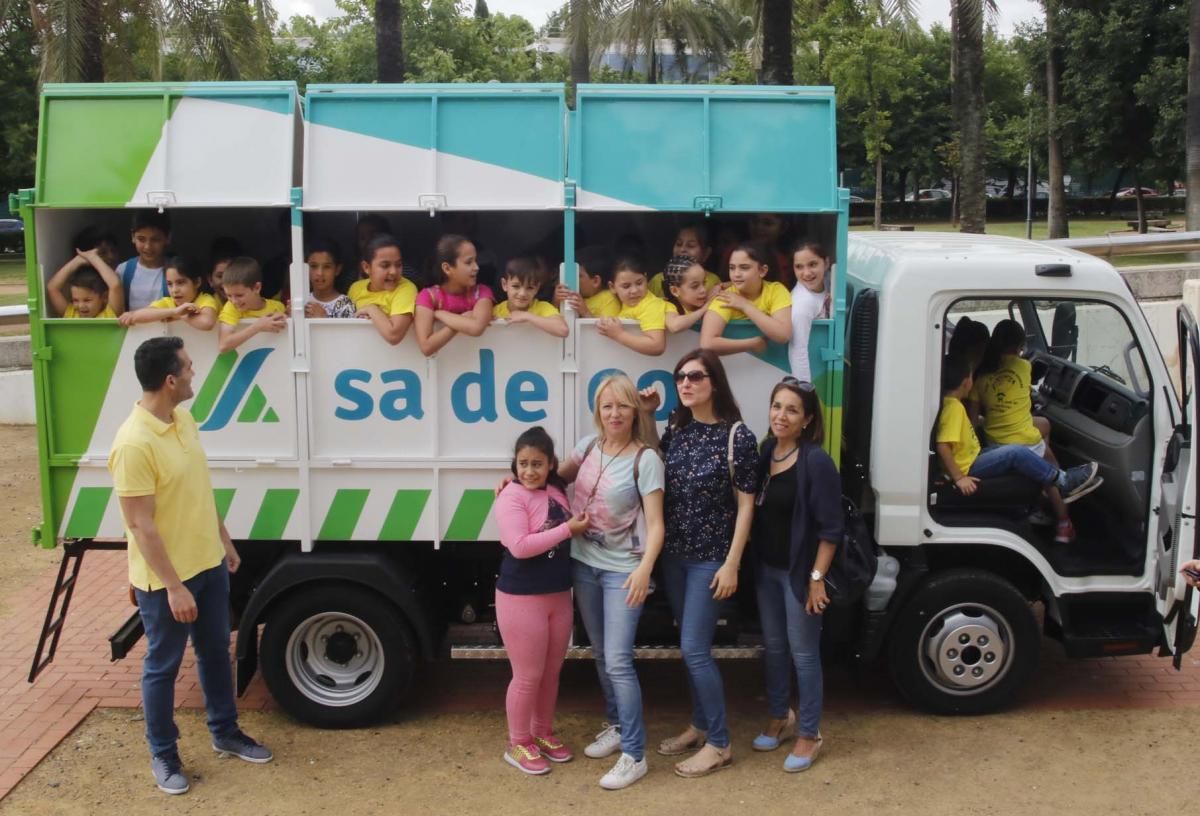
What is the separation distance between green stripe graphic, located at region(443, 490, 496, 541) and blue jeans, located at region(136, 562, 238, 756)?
3.37ft

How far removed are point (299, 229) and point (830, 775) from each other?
10.9ft

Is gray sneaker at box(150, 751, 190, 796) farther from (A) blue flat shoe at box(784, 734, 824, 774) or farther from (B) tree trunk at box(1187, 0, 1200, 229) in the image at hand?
(B) tree trunk at box(1187, 0, 1200, 229)

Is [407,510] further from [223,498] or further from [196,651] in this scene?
[196,651]

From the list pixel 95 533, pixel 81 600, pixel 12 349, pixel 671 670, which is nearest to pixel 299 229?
pixel 95 533

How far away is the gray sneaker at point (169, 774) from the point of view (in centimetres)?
496

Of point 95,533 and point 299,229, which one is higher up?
point 299,229

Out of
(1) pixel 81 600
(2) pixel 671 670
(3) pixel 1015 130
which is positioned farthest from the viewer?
(3) pixel 1015 130

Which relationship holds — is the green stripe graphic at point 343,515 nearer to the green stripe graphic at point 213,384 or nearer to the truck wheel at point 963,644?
the green stripe graphic at point 213,384

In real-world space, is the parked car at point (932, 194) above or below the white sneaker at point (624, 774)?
above

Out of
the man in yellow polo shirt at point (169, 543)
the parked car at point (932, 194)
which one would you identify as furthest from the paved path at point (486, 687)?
the parked car at point (932, 194)

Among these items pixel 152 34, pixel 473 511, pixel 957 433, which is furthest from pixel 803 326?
pixel 152 34

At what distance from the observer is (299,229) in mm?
5121

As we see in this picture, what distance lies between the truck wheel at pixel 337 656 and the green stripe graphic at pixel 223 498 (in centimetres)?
50

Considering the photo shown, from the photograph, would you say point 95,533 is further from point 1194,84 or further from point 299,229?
point 1194,84
